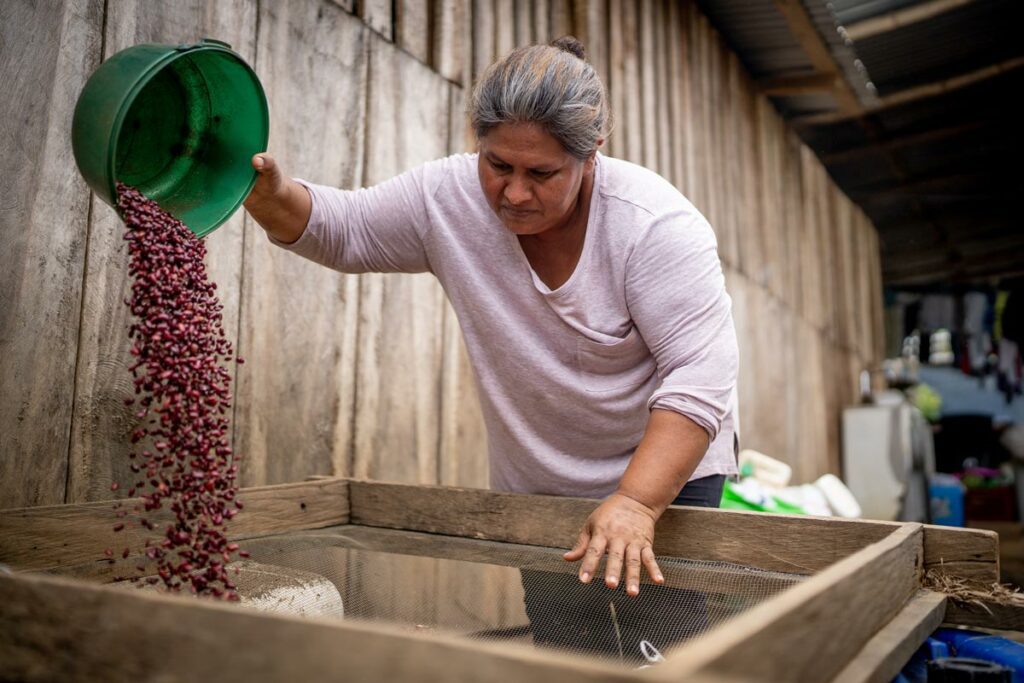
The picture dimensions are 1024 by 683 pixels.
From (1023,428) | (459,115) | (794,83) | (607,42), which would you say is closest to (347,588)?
(459,115)

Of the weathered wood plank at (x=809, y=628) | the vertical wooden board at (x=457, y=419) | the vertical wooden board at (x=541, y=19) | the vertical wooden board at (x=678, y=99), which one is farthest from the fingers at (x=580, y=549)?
the vertical wooden board at (x=678, y=99)

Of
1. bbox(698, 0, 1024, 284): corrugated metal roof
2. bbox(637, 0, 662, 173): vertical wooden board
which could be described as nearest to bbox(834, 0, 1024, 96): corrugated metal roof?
bbox(698, 0, 1024, 284): corrugated metal roof

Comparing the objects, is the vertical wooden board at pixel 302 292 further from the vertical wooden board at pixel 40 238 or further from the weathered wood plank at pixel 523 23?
the weathered wood plank at pixel 523 23

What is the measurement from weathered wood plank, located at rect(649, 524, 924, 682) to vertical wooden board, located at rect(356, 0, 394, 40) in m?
2.07

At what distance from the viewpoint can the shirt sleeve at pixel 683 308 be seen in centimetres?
153

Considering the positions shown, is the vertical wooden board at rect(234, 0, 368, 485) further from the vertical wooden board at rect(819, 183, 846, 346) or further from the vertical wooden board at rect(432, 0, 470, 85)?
the vertical wooden board at rect(819, 183, 846, 346)

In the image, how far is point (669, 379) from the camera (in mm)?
1520

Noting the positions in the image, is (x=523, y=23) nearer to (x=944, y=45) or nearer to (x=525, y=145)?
(x=525, y=145)

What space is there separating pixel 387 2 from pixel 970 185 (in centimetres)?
864

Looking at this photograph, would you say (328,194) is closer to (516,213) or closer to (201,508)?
(516,213)

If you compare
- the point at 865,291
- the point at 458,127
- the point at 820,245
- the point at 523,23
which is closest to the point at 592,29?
the point at 523,23

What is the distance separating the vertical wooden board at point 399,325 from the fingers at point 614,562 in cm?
133

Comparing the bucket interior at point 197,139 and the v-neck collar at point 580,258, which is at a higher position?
the bucket interior at point 197,139

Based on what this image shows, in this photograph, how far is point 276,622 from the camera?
67 cm
